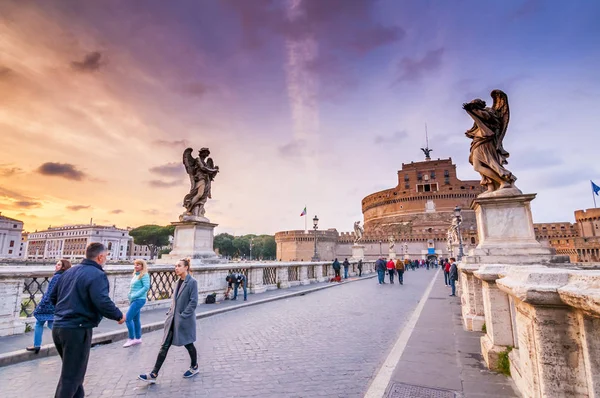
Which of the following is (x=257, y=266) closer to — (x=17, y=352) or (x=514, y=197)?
(x=17, y=352)

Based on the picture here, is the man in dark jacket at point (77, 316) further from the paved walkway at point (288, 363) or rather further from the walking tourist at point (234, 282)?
the walking tourist at point (234, 282)

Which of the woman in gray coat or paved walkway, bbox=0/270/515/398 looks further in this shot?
the woman in gray coat

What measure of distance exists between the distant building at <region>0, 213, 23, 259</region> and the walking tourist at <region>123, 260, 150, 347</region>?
92.2 meters

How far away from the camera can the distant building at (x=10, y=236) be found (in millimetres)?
74875

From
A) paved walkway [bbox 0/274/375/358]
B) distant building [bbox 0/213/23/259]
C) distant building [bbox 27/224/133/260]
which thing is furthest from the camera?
distant building [bbox 27/224/133/260]

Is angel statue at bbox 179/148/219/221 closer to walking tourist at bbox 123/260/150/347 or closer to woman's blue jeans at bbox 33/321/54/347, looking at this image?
walking tourist at bbox 123/260/150/347

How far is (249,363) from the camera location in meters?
4.93

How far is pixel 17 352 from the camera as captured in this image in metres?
5.00

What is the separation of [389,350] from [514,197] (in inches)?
139

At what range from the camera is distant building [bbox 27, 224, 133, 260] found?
95375 millimetres

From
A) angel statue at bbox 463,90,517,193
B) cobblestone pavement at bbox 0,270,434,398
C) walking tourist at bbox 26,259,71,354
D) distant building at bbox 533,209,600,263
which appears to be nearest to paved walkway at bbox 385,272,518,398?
cobblestone pavement at bbox 0,270,434,398

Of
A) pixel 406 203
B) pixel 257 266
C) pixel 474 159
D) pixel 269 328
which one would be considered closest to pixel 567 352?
pixel 474 159

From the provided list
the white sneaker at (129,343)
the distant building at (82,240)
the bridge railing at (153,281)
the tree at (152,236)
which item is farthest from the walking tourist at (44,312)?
→ the distant building at (82,240)

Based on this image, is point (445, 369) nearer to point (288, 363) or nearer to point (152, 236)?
point (288, 363)
